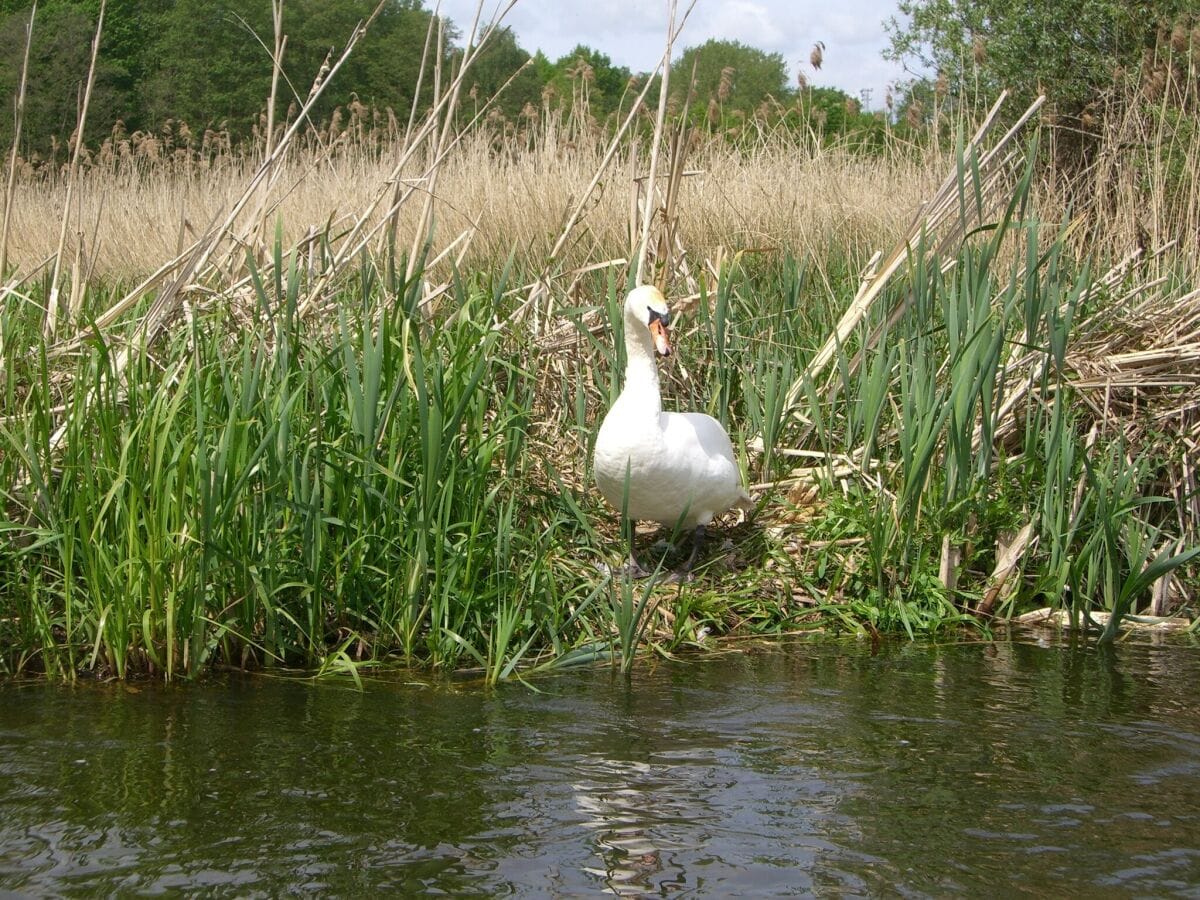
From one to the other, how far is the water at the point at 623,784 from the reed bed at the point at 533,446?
320mm

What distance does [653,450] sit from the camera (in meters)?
4.32

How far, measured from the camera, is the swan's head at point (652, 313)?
4.36 meters

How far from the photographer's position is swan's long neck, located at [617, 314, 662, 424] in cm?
442

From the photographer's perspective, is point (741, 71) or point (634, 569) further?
point (741, 71)

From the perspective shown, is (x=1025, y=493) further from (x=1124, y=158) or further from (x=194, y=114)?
(x=194, y=114)

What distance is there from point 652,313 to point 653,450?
0.50 meters

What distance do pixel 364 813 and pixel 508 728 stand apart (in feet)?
2.18

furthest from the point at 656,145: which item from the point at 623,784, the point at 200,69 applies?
the point at 200,69

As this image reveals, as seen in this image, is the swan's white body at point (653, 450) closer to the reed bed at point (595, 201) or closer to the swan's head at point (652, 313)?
the swan's head at point (652, 313)

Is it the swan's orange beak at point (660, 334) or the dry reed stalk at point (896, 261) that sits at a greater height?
the dry reed stalk at point (896, 261)

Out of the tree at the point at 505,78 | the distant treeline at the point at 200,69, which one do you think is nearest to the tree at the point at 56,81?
the distant treeline at the point at 200,69

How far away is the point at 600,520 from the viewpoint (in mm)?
5133

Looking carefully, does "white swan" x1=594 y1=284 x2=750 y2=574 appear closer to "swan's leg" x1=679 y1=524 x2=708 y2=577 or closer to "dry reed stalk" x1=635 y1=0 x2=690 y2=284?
"swan's leg" x1=679 y1=524 x2=708 y2=577

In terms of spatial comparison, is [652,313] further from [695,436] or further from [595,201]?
[595,201]
